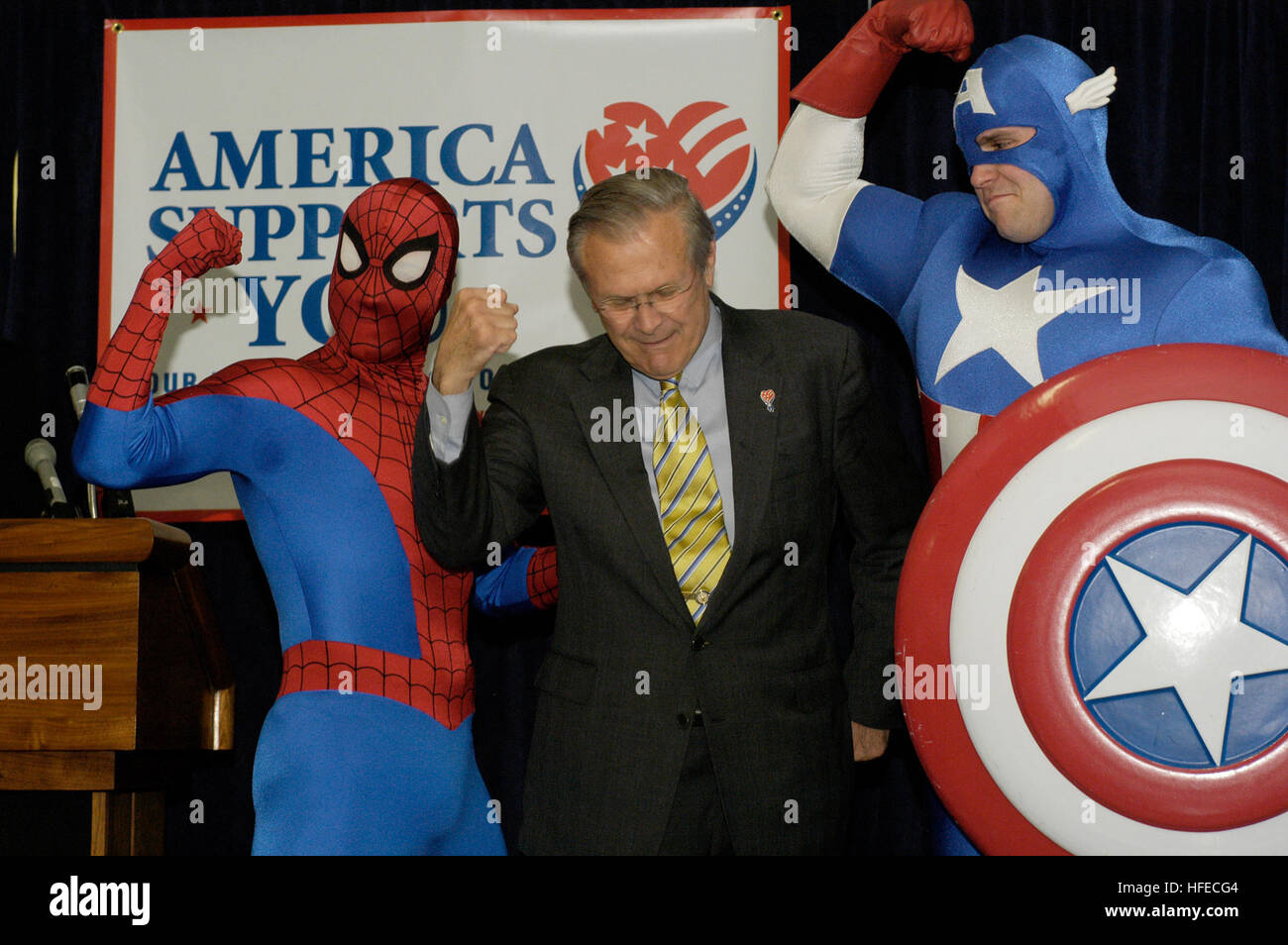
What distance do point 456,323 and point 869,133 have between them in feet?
6.02

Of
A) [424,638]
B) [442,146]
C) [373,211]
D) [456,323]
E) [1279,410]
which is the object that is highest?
[442,146]

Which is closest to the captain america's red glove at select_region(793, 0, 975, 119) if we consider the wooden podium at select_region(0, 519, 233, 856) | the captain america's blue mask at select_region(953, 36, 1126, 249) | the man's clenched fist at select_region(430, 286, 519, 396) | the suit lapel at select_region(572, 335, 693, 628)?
the captain america's blue mask at select_region(953, 36, 1126, 249)

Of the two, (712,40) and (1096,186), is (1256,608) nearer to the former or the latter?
(1096,186)

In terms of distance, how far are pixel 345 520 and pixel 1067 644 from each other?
1.31 meters

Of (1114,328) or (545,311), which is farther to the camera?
(545,311)

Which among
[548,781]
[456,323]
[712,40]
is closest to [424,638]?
[548,781]

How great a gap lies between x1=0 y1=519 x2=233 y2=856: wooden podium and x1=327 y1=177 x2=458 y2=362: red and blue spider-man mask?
2.02ft

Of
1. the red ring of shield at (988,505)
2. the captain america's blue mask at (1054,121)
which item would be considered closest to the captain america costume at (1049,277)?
the captain america's blue mask at (1054,121)

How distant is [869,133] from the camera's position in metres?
3.55

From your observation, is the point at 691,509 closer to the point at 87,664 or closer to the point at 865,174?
the point at 87,664

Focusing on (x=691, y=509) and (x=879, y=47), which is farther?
(x=879, y=47)

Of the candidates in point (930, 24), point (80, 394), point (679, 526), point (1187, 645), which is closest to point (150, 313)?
point (80, 394)

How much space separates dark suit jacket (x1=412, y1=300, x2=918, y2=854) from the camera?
2.20m

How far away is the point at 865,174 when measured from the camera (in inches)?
139
